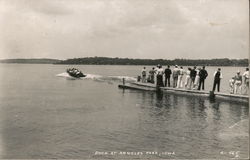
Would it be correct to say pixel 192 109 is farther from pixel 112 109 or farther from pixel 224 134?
pixel 224 134

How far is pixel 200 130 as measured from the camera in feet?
Result: 54.4

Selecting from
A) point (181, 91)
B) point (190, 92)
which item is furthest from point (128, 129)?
point (181, 91)

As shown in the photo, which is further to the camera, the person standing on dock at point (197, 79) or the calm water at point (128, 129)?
the person standing on dock at point (197, 79)

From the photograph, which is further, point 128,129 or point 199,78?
point 199,78

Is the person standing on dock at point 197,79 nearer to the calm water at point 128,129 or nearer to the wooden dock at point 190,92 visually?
the wooden dock at point 190,92

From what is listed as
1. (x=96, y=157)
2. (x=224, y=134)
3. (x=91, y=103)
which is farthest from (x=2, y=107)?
(x=224, y=134)

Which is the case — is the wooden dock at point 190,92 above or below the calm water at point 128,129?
above

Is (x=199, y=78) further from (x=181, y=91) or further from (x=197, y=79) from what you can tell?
(x=181, y=91)

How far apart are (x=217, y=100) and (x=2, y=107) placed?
14.9 m

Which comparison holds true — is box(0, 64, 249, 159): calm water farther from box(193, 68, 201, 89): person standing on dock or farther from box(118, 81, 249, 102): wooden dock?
box(193, 68, 201, 89): person standing on dock

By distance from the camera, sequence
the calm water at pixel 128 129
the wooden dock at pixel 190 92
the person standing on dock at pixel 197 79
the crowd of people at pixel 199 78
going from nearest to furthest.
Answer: the calm water at pixel 128 129 < the wooden dock at pixel 190 92 < the crowd of people at pixel 199 78 < the person standing on dock at pixel 197 79

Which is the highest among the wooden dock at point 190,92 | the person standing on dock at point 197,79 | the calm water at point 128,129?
the person standing on dock at point 197,79

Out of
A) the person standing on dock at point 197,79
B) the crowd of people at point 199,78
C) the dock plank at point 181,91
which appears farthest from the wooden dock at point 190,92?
the person standing on dock at point 197,79

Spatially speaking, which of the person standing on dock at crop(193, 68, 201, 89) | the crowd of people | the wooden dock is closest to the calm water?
the wooden dock
